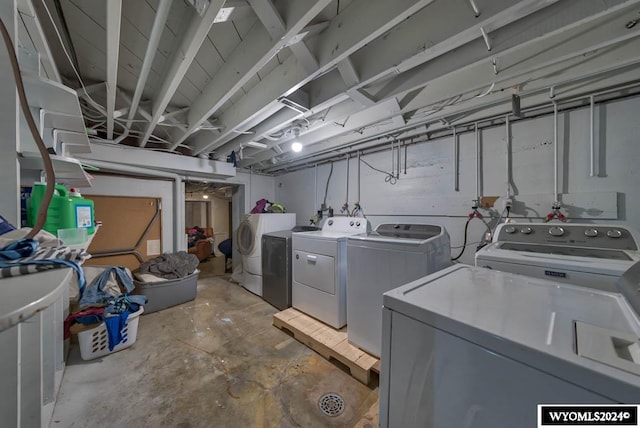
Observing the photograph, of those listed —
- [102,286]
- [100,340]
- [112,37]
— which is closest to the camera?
[112,37]

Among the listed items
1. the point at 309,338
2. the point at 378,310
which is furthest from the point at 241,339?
the point at 378,310

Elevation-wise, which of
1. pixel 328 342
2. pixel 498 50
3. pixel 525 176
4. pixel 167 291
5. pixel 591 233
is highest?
pixel 498 50

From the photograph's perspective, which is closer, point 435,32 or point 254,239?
point 435,32

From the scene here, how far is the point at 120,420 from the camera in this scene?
1.43 metres

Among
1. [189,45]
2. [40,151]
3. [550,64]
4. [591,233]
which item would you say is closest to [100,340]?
[40,151]

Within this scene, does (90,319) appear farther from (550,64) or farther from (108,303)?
(550,64)

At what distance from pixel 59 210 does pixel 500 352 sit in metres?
2.37

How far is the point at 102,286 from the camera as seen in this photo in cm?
252

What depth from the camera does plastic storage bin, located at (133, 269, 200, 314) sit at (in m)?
2.90

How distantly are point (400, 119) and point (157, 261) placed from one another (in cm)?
386

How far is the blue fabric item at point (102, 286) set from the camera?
7.51 feet

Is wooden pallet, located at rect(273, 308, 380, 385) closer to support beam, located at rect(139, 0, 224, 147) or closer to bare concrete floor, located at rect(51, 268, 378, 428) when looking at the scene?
bare concrete floor, located at rect(51, 268, 378, 428)

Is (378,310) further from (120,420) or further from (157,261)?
(157,261)

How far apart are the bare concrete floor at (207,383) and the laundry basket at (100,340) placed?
6cm
